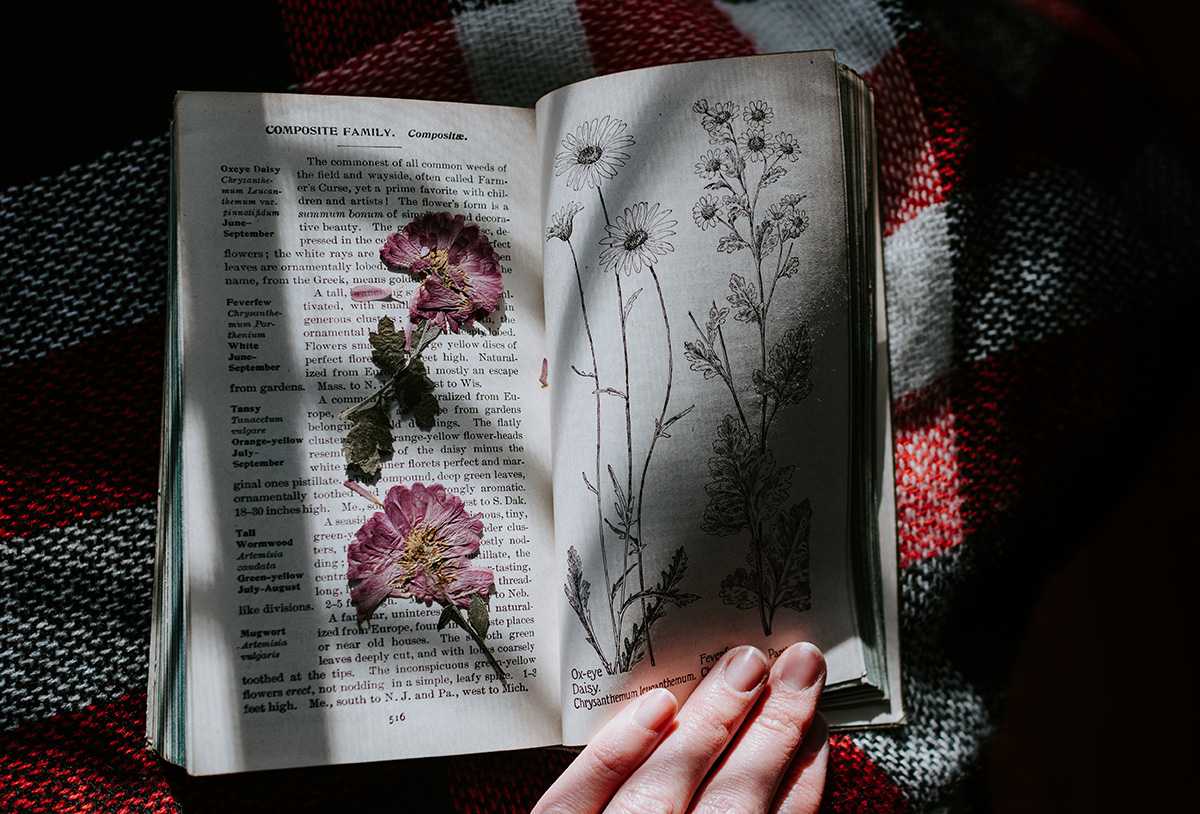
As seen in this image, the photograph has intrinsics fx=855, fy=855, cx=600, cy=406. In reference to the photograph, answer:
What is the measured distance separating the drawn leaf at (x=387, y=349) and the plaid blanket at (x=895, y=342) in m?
0.13

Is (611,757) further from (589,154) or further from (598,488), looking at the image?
(589,154)

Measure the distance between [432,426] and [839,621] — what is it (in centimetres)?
25

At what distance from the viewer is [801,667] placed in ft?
1.52

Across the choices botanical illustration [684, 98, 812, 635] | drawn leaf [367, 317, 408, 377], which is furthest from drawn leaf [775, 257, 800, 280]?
drawn leaf [367, 317, 408, 377]

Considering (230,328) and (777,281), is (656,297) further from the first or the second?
(230,328)

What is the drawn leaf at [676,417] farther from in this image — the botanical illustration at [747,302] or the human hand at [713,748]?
the human hand at [713,748]

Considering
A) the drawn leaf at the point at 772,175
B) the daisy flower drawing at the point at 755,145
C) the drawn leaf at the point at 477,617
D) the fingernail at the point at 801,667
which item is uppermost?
the daisy flower drawing at the point at 755,145

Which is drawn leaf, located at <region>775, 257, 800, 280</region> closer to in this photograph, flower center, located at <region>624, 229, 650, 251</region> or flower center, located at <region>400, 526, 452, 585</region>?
flower center, located at <region>624, 229, 650, 251</region>

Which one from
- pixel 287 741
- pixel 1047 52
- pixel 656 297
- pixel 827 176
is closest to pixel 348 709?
pixel 287 741

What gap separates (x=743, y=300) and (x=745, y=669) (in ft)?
0.64

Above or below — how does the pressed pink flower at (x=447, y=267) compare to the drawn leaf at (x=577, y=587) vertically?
above

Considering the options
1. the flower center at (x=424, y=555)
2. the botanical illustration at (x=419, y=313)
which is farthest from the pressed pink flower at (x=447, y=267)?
the flower center at (x=424, y=555)

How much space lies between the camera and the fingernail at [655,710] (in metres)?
0.45

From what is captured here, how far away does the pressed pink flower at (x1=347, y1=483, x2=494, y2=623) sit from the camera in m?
0.45
